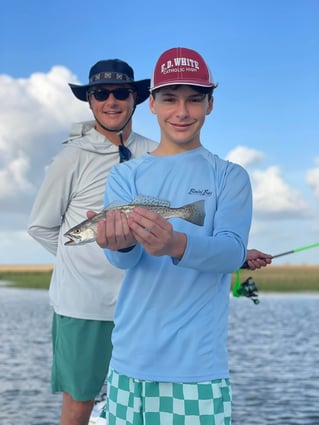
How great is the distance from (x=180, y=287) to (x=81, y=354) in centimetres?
190

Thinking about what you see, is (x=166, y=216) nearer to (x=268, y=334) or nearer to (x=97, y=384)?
(x=97, y=384)

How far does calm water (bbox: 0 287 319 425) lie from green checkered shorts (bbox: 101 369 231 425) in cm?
728

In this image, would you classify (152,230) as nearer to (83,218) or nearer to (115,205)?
(115,205)

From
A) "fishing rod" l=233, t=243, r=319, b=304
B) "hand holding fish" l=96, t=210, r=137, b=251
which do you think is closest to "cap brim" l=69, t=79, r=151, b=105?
"fishing rod" l=233, t=243, r=319, b=304

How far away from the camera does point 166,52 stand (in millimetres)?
2973

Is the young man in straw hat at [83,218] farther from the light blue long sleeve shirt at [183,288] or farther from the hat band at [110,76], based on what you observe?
the light blue long sleeve shirt at [183,288]

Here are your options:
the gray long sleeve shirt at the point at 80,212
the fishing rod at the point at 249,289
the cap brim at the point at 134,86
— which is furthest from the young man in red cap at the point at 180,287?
the fishing rod at the point at 249,289

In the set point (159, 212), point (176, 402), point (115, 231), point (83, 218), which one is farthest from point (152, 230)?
point (83, 218)

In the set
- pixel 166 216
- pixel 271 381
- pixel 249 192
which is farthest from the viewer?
pixel 271 381

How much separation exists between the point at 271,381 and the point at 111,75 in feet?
32.5

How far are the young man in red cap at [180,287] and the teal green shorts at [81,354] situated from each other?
1.48 meters

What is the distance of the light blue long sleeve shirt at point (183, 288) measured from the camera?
2.69 m

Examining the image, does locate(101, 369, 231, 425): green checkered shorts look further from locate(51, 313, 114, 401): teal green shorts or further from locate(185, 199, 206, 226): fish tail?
locate(51, 313, 114, 401): teal green shorts

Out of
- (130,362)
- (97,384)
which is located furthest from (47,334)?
(130,362)
